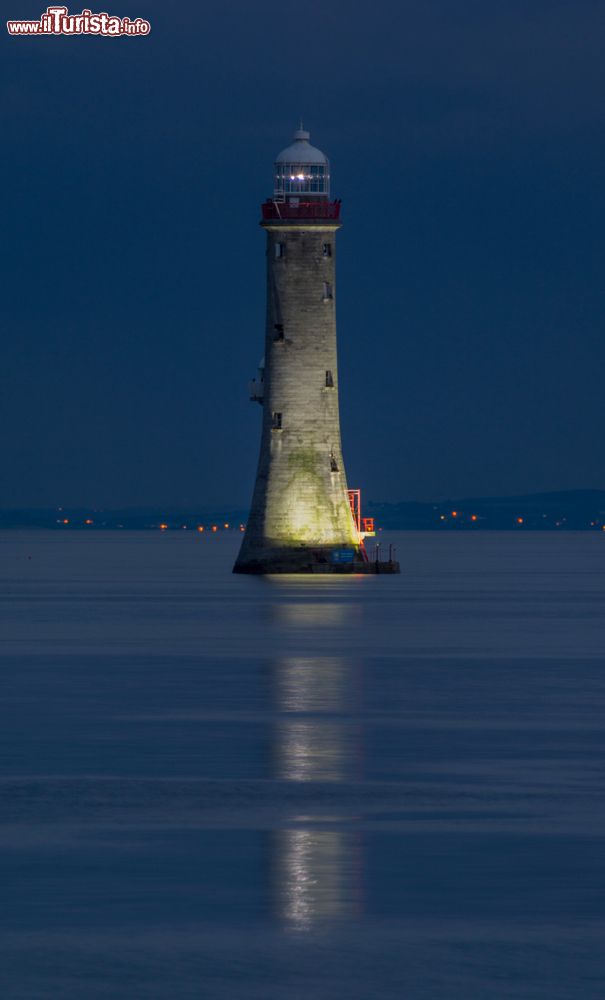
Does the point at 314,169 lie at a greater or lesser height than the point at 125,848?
greater

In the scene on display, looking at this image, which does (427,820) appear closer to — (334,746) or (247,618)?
(334,746)

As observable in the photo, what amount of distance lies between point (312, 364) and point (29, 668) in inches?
1805

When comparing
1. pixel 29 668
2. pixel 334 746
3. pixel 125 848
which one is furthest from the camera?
pixel 29 668

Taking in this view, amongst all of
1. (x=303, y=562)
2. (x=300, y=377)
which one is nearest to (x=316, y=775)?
(x=300, y=377)

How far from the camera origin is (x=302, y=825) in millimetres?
21703

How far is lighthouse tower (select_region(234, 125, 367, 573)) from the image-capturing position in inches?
3533

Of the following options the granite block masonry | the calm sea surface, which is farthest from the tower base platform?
the calm sea surface

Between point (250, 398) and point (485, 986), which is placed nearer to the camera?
point (485, 986)

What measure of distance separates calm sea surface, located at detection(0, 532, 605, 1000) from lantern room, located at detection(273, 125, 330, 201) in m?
43.6

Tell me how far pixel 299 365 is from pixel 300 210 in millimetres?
6272

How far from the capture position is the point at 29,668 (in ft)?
148

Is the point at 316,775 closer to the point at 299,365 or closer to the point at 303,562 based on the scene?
the point at 299,365

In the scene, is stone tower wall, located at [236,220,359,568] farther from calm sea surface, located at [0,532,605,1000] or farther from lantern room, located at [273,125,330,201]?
calm sea surface, located at [0,532,605,1000]

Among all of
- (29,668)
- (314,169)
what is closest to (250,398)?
(314,169)
